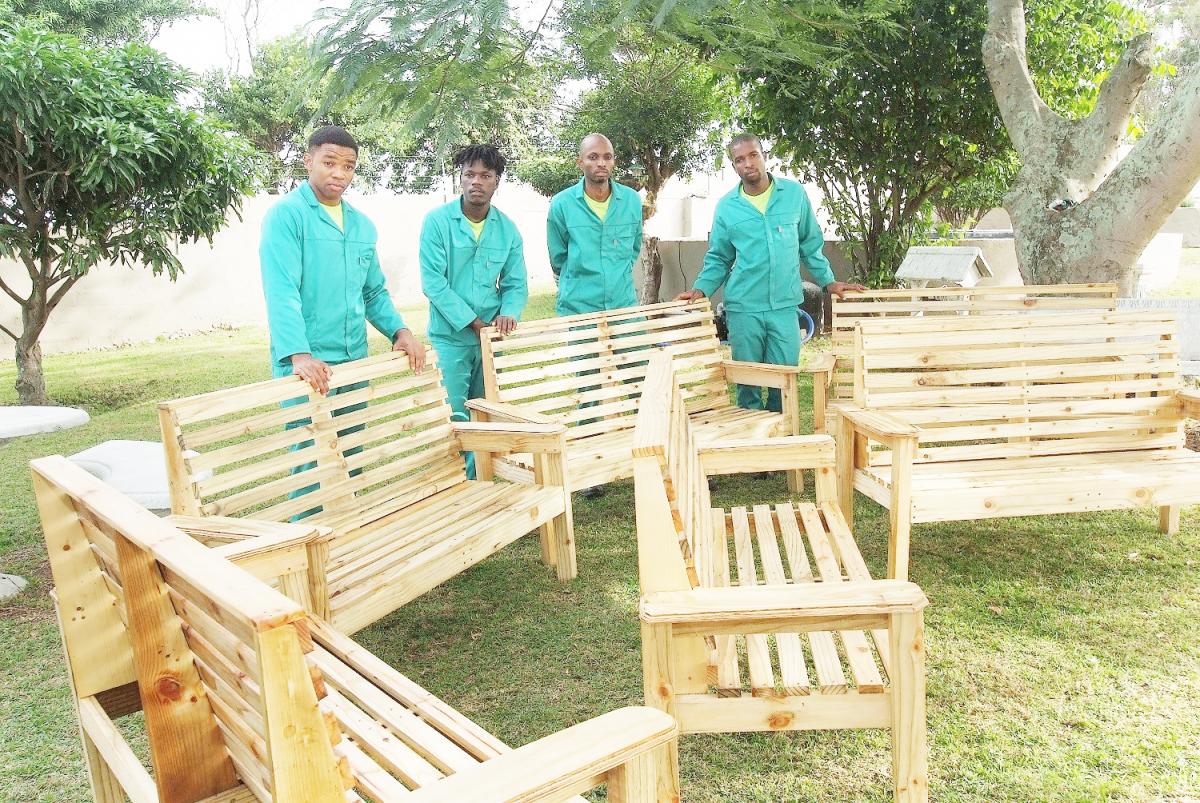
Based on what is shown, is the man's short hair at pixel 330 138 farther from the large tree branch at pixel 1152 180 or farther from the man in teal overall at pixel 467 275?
the large tree branch at pixel 1152 180

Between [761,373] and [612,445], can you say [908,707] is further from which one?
[761,373]

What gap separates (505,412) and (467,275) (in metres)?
1.18

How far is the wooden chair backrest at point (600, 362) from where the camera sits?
4145mm

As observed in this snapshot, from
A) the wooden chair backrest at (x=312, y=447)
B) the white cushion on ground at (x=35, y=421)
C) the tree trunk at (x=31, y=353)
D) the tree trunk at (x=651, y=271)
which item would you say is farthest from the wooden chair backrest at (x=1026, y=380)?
the tree trunk at (x=651, y=271)

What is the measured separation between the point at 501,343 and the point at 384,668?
86.9 inches

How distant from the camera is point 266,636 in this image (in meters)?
1.01

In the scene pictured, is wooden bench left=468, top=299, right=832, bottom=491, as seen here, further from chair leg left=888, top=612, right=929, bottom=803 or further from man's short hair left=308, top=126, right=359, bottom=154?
chair leg left=888, top=612, right=929, bottom=803

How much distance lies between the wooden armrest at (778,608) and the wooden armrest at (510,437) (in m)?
1.64

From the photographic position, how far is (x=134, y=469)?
462 cm

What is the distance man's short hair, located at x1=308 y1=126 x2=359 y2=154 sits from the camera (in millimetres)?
3547

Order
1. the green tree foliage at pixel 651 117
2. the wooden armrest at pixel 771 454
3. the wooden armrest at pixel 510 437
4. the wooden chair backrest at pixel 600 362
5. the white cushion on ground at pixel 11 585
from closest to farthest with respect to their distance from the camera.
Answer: the wooden armrest at pixel 771 454 → the wooden armrest at pixel 510 437 → the white cushion on ground at pixel 11 585 → the wooden chair backrest at pixel 600 362 → the green tree foliage at pixel 651 117

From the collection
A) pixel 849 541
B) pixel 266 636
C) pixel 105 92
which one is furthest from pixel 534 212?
pixel 266 636

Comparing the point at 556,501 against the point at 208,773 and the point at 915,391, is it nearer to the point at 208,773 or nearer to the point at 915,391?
the point at 915,391

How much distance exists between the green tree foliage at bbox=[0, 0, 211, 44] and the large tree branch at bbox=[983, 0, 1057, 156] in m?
15.7
